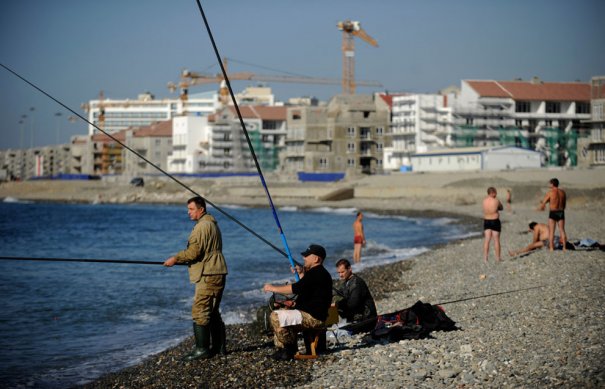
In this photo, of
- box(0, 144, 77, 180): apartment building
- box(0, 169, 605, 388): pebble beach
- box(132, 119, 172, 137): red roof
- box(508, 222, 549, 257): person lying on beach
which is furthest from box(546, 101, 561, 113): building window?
box(0, 144, 77, 180): apartment building

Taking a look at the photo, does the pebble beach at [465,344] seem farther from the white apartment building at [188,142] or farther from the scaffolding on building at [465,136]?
the white apartment building at [188,142]

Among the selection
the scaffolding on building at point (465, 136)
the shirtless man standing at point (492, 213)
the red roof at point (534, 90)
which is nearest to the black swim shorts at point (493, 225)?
the shirtless man standing at point (492, 213)

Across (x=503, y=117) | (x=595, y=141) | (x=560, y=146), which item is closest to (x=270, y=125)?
(x=503, y=117)

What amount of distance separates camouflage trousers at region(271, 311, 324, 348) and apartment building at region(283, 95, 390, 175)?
8189 cm

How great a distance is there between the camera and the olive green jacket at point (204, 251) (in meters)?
8.59

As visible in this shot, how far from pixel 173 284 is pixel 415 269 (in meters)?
5.47

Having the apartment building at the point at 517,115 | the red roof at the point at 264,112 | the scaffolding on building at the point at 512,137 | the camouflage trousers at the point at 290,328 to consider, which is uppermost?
the red roof at the point at 264,112

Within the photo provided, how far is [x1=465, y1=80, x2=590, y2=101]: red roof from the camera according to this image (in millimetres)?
82562

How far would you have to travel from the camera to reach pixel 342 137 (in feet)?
304

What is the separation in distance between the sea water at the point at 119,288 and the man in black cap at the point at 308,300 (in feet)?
4.43

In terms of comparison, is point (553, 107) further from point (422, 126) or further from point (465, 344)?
point (465, 344)

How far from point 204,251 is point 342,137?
84485mm

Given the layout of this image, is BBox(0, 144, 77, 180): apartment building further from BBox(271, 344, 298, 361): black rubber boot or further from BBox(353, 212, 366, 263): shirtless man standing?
BBox(271, 344, 298, 361): black rubber boot

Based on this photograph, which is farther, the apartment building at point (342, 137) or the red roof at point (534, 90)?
the apartment building at point (342, 137)
